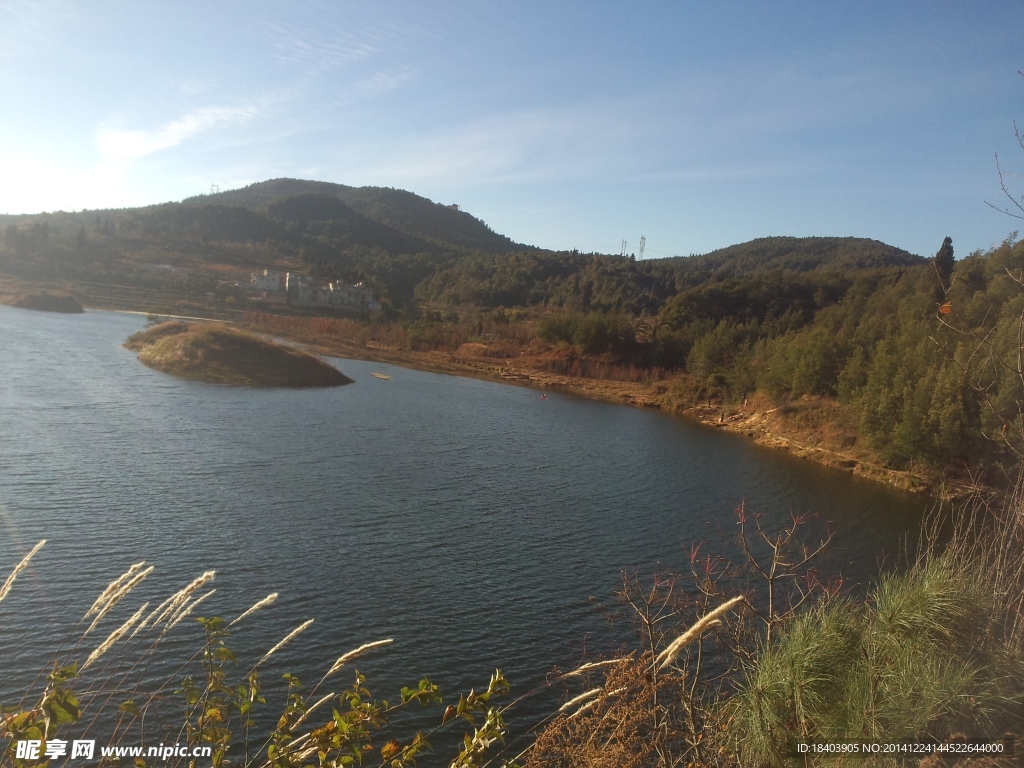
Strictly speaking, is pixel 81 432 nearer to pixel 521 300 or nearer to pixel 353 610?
pixel 353 610

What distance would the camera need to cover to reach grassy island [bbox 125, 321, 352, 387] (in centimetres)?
4334

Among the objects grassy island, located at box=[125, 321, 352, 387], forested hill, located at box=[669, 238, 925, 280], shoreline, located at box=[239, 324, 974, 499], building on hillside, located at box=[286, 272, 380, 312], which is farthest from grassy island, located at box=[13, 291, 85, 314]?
forested hill, located at box=[669, 238, 925, 280]

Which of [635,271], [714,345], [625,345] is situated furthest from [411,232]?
[714,345]

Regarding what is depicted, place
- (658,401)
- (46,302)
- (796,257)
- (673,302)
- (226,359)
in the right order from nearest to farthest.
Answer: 1. (226,359)
2. (658,401)
3. (46,302)
4. (673,302)
5. (796,257)

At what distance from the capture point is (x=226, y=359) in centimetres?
4503

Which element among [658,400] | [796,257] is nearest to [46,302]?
[658,400]

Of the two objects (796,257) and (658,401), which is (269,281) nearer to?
(658,401)

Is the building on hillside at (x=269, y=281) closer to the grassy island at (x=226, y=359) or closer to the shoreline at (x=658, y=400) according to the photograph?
the shoreline at (x=658, y=400)

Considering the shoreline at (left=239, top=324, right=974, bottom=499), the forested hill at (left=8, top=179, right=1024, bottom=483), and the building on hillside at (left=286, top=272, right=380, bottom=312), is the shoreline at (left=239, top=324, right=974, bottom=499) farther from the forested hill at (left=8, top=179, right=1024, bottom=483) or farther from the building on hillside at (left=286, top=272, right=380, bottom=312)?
the building on hillside at (left=286, top=272, right=380, bottom=312)

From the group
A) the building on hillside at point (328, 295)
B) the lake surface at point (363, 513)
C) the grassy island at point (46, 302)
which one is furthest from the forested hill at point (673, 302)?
the grassy island at point (46, 302)

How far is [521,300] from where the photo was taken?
112 metres

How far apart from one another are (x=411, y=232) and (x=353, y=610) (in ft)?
576

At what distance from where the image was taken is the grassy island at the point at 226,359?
142ft

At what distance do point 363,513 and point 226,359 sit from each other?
2959cm
